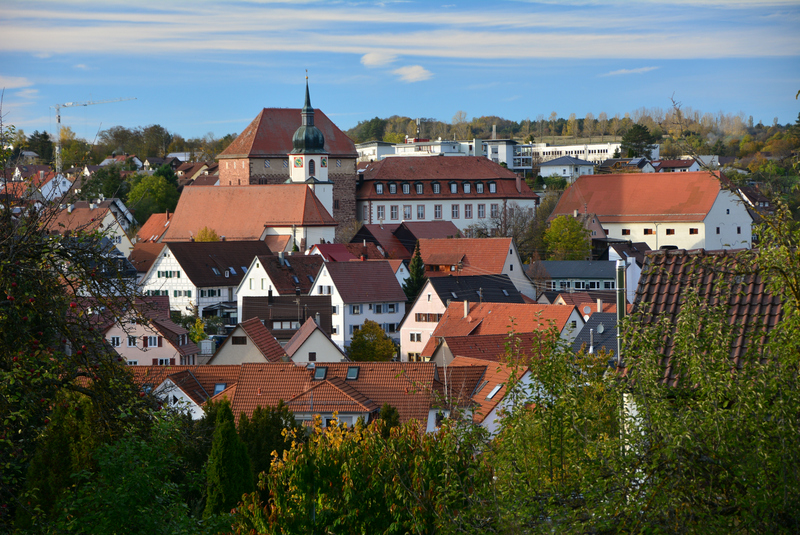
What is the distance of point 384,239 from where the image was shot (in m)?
77.6

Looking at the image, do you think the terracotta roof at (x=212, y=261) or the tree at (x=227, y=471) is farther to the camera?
the terracotta roof at (x=212, y=261)

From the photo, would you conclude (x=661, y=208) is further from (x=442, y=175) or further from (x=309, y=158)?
(x=309, y=158)

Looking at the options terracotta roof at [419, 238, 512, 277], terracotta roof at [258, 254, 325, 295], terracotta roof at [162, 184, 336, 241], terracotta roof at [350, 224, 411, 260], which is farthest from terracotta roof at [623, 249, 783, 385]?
terracotta roof at [162, 184, 336, 241]

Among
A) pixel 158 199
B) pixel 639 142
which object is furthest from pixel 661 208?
pixel 158 199

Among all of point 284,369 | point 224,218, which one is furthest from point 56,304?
point 224,218

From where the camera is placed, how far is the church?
8250 centimetres

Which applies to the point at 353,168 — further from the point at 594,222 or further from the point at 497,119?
the point at 497,119

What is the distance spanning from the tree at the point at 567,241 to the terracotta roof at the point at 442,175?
751 inches

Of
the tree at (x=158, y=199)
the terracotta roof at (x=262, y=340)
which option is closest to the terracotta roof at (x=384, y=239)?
the tree at (x=158, y=199)

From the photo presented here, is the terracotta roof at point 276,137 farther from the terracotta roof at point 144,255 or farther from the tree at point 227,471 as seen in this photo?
the tree at point 227,471

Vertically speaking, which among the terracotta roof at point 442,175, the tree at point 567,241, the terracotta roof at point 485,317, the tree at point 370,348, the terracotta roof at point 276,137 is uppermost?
the terracotta roof at point 276,137

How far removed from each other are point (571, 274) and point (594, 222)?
19.6 meters

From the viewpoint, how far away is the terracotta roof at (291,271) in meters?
53.8

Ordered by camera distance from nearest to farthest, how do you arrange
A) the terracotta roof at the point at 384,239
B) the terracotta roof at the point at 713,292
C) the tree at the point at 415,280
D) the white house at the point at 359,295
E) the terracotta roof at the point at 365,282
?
1. the terracotta roof at the point at 713,292
2. the white house at the point at 359,295
3. the terracotta roof at the point at 365,282
4. the tree at the point at 415,280
5. the terracotta roof at the point at 384,239
